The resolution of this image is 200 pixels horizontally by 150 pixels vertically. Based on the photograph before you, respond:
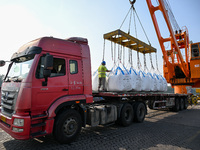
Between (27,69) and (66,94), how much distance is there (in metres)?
1.24

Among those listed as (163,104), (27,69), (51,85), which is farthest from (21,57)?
(163,104)

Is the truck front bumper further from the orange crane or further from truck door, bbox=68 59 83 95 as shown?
the orange crane

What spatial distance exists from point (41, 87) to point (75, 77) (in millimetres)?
1096

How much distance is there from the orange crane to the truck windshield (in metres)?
10.8

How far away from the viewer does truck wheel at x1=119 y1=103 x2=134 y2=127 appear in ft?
20.5

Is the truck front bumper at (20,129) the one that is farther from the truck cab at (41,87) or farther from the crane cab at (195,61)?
the crane cab at (195,61)

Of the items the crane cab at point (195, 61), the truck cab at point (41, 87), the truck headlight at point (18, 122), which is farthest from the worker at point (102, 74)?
the crane cab at point (195, 61)

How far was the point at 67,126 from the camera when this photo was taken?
419 centimetres

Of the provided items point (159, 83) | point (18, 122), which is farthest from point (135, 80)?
point (18, 122)

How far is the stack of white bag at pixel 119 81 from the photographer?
634 cm

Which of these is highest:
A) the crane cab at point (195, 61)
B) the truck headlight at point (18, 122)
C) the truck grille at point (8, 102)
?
the crane cab at point (195, 61)

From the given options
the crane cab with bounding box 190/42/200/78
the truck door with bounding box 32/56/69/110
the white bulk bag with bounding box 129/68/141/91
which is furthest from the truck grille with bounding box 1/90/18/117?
Answer: the crane cab with bounding box 190/42/200/78

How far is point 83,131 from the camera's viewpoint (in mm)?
5559

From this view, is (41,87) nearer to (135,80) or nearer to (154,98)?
(135,80)
